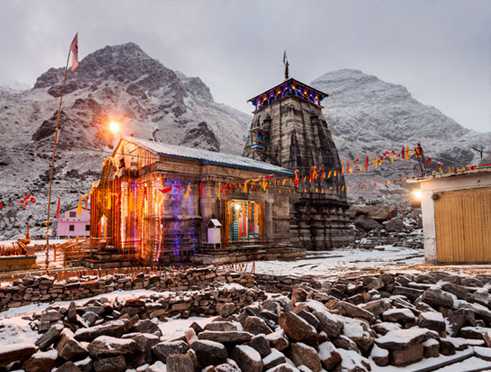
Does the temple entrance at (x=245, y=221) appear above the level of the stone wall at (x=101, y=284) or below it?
above

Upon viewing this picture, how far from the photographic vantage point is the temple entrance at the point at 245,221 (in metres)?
20.4

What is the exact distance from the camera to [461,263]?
1323cm

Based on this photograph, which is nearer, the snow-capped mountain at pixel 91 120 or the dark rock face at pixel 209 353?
the dark rock face at pixel 209 353

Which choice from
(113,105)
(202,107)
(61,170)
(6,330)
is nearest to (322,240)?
(6,330)

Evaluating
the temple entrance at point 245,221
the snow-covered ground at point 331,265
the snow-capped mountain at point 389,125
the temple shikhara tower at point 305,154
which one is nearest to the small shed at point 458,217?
the snow-covered ground at point 331,265

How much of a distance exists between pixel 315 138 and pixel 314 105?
4647 millimetres

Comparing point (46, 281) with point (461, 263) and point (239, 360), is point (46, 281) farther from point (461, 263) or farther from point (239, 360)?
point (461, 263)

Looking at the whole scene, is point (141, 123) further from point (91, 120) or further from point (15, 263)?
point (15, 263)

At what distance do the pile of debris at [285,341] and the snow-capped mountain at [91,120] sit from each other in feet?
131

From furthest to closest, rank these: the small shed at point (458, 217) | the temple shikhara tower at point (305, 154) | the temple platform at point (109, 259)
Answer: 1. the temple shikhara tower at point (305, 154)
2. the temple platform at point (109, 259)
3. the small shed at point (458, 217)

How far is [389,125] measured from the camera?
130 meters

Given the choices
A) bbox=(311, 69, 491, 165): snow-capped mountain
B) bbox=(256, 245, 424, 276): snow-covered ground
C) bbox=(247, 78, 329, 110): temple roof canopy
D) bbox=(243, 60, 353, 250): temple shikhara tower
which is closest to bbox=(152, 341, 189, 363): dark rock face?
bbox=(256, 245, 424, 276): snow-covered ground

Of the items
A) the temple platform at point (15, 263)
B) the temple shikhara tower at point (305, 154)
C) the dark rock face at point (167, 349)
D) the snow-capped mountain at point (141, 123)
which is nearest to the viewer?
the dark rock face at point (167, 349)

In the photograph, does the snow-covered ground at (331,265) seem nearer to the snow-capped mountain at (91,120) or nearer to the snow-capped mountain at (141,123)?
the snow-capped mountain at (91,120)
